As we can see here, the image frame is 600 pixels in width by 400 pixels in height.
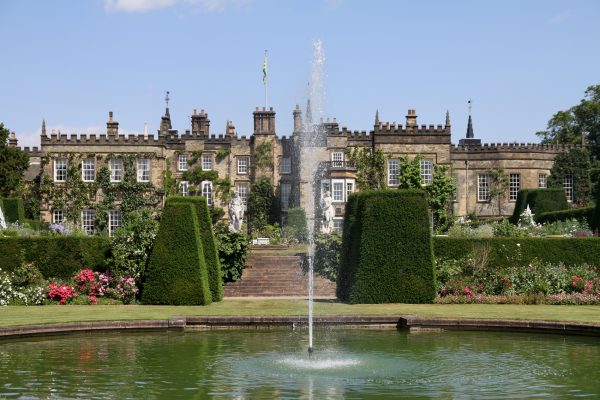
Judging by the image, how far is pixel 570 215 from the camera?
113ft

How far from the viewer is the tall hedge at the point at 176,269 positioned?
19453 millimetres

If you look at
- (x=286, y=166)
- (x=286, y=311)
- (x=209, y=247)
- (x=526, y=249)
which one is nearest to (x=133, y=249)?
(x=209, y=247)

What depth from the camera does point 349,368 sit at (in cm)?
1106

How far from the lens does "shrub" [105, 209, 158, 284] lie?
20.5 m

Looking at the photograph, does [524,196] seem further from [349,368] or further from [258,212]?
[349,368]

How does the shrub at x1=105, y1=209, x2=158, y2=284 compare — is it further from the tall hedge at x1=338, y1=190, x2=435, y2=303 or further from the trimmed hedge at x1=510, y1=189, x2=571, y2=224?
Answer: the trimmed hedge at x1=510, y1=189, x2=571, y2=224

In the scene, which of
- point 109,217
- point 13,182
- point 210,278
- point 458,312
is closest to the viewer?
point 458,312

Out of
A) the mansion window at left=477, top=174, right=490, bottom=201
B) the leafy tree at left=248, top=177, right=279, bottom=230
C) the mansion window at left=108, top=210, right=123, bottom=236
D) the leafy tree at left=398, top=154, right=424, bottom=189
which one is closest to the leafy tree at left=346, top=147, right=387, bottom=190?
the leafy tree at left=398, top=154, right=424, bottom=189

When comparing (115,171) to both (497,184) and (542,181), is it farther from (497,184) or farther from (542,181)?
(542,181)

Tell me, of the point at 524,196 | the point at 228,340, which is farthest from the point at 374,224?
the point at 524,196

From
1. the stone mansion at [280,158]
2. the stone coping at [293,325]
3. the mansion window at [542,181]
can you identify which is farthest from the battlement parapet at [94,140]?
the stone coping at [293,325]

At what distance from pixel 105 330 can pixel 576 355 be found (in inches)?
314

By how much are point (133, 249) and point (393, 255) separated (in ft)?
21.3

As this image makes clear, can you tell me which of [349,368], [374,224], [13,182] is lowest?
[349,368]
